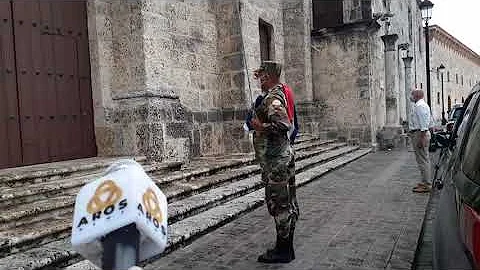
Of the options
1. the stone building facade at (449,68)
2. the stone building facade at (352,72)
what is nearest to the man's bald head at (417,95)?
the stone building facade at (352,72)

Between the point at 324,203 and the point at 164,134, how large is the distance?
2438 millimetres

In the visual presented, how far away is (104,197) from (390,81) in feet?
47.7

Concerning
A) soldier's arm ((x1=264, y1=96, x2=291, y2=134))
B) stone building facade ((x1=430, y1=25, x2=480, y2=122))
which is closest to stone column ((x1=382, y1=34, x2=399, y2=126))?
soldier's arm ((x1=264, y1=96, x2=291, y2=134))

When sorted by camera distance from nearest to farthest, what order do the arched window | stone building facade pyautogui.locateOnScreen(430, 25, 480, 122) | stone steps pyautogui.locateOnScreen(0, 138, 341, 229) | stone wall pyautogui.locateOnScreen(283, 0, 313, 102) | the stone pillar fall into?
stone steps pyautogui.locateOnScreen(0, 138, 341, 229) < stone wall pyautogui.locateOnScreen(283, 0, 313, 102) < the stone pillar < the arched window < stone building facade pyautogui.locateOnScreen(430, 25, 480, 122)

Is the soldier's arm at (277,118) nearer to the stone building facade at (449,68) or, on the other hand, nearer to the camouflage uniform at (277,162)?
the camouflage uniform at (277,162)

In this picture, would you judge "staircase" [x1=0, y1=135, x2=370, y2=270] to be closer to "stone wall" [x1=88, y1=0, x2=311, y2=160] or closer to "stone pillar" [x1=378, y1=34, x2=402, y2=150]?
"stone wall" [x1=88, y1=0, x2=311, y2=160]

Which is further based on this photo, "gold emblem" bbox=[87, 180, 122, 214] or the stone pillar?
the stone pillar

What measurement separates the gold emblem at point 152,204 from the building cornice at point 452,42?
32.7m

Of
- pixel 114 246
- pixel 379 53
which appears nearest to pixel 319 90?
pixel 379 53

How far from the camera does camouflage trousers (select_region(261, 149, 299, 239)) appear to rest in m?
3.20

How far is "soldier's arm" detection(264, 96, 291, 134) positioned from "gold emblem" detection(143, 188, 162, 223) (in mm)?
1816

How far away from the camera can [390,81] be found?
14531mm

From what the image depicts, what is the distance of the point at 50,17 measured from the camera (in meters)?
5.68

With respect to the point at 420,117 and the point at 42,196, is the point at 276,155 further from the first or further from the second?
the point at 420,117
